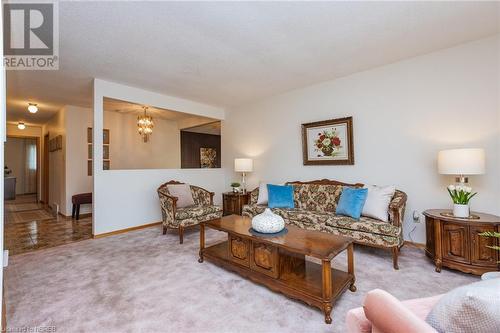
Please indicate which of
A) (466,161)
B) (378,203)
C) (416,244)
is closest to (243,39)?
(378,203)

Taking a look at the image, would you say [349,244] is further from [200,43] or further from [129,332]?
[200,43]

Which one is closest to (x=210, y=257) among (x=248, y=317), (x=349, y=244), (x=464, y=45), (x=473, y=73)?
(x=248, y=317)

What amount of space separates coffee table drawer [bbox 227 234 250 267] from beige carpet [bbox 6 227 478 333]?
16 cm

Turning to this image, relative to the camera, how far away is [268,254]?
6.82ft

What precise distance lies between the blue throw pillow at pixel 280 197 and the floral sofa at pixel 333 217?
0.40 ft

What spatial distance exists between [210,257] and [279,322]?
1.11 meters

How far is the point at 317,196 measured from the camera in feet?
12.0

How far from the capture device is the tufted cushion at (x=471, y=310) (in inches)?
29.3

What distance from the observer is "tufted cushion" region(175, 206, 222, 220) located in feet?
11.4

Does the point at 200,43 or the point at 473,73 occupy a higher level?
the point at 200,43

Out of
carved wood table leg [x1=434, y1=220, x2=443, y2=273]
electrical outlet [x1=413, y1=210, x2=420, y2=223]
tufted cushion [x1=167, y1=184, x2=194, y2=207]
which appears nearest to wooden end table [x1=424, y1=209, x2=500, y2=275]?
carved wood table leg [x1=434, y1=220, x2=443, y2=273]

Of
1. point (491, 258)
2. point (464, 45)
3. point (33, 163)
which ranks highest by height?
point (464, 45)

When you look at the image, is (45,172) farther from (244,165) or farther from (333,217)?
(333,217)

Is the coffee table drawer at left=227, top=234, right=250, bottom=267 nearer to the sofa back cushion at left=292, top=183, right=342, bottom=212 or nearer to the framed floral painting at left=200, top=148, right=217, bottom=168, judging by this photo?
the sofa back cushion at left=292, top=183, right=342, bottom=212
